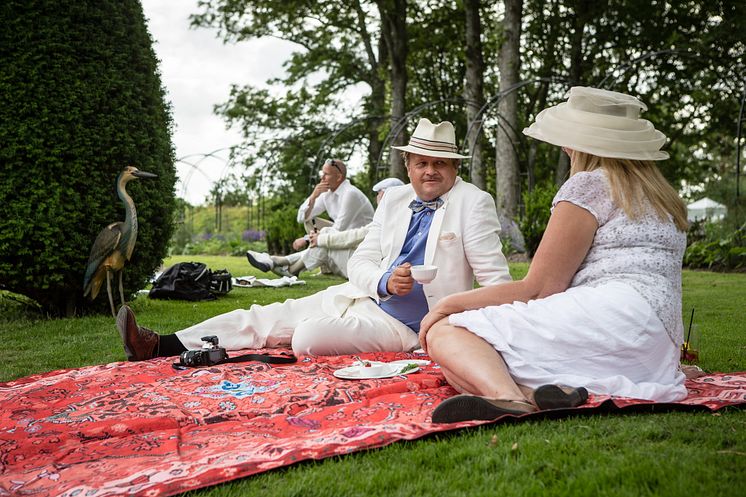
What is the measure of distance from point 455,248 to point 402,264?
1.15 feet

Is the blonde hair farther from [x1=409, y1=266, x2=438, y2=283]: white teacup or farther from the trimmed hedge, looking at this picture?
the trimmed hedge

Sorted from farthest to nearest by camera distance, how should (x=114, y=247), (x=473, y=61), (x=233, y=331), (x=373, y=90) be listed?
(x=373, y=90) → (x=473, y=61) → (x=114, y=247) → (x=233, y=331)

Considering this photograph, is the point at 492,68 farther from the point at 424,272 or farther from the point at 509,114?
the point at 424,272

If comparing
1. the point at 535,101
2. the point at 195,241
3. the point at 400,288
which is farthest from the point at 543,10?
the point at 400,288

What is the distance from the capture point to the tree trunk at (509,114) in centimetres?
1437

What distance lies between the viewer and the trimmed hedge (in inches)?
255

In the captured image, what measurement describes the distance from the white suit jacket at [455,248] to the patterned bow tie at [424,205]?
4 centimetres

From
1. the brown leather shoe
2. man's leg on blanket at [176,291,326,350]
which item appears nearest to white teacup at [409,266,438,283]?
man's leg on blanket at [176,291,326,350]

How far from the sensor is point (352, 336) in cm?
467

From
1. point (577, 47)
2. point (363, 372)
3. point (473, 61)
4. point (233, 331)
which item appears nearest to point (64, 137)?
point (233, 331)

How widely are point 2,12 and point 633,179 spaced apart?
18.8ft

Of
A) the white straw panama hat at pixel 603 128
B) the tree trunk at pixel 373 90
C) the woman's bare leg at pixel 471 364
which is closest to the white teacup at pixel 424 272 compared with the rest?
the woman's bare leg at pixel 471 364

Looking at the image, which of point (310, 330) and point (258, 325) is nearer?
point (310, 330)

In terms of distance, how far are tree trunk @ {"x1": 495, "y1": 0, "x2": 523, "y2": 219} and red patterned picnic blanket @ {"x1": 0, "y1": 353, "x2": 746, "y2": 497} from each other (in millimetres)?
10848
